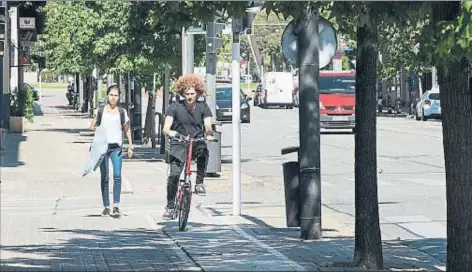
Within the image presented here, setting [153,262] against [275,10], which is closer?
[275,10]

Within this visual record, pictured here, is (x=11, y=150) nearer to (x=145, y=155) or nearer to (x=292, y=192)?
(x=145, y=155)

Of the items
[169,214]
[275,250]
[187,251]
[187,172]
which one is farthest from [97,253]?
[169,214]

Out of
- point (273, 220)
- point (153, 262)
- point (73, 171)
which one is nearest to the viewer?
point (153, 262)

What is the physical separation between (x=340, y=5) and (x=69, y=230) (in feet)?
19.1

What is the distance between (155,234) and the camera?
1355cm

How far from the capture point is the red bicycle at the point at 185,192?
540 inches

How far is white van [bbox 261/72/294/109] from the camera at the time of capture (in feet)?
244

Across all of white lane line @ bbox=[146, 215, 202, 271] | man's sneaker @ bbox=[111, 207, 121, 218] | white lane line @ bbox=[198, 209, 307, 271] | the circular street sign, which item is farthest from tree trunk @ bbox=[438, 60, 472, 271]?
man's sneaker @ bbox=[111, 207, 121, 218]

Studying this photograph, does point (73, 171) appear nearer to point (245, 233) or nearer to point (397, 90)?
point (245, 233)

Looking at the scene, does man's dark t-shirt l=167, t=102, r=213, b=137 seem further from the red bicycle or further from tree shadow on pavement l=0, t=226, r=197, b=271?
tree shadow on pavement l=0, t=226, r=197, b=271

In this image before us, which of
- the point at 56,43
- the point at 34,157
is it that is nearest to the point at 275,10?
the point at 34,157

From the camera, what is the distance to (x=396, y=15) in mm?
9367

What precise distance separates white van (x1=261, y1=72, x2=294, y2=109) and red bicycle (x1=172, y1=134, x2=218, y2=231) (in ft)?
197

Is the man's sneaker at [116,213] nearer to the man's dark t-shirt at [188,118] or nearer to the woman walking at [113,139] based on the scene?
the woman walking at [113,139]
